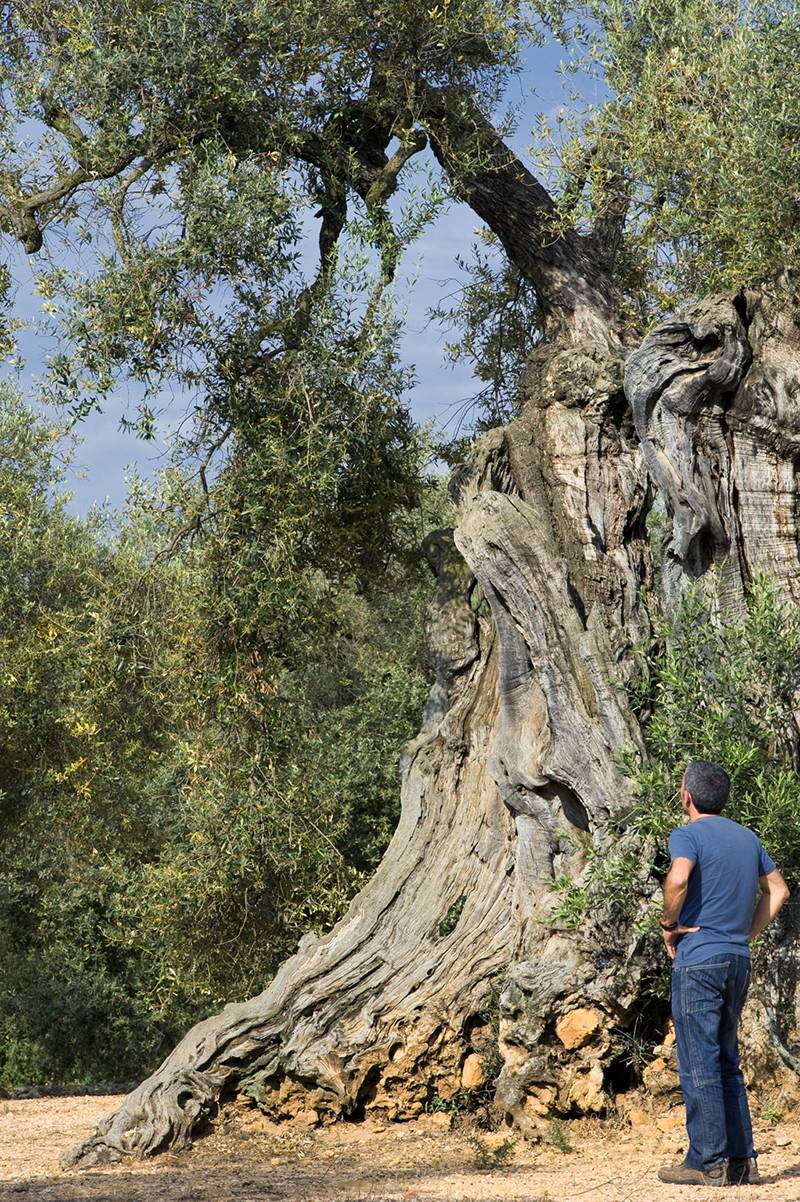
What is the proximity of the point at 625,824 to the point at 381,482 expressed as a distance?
426cm

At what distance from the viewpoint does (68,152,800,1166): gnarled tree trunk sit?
8.69m

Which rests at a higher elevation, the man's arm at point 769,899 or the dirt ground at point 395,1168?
the man's arm at point 769,899

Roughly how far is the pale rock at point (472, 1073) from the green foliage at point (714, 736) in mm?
1385

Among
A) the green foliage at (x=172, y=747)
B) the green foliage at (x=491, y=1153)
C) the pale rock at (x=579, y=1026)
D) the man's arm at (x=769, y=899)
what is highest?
the green foliage at (x=172, y=747)

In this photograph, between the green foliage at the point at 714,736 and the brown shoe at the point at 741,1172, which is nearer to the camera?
the brown shoe at the point at 741,1172

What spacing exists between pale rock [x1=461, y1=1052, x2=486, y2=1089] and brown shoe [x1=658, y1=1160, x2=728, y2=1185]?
2.43 meters

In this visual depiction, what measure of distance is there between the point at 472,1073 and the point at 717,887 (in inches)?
131

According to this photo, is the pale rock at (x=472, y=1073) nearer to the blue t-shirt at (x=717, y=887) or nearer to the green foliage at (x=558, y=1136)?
the green foliage at (x=558, y=1136)

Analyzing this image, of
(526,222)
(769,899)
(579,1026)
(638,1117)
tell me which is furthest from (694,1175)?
(526,222)

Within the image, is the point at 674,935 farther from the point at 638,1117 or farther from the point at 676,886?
the point at 638,1117

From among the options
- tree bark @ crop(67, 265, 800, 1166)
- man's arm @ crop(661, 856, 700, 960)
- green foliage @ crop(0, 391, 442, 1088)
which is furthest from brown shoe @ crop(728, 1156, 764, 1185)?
green foliage @ crop(0, 391, 442, 1088)

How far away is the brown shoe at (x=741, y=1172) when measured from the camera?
21.7 ft

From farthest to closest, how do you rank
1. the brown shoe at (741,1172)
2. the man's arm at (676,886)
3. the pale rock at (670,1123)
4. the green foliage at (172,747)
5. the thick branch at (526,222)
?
the thick branch at (526,222), the green foliage at (172,747), the pale rock at (670,1123), the brown shoe at (741,1172), the man's arm at (676,886)

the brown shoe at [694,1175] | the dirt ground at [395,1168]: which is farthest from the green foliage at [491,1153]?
the brown shoe at [694,1175]
